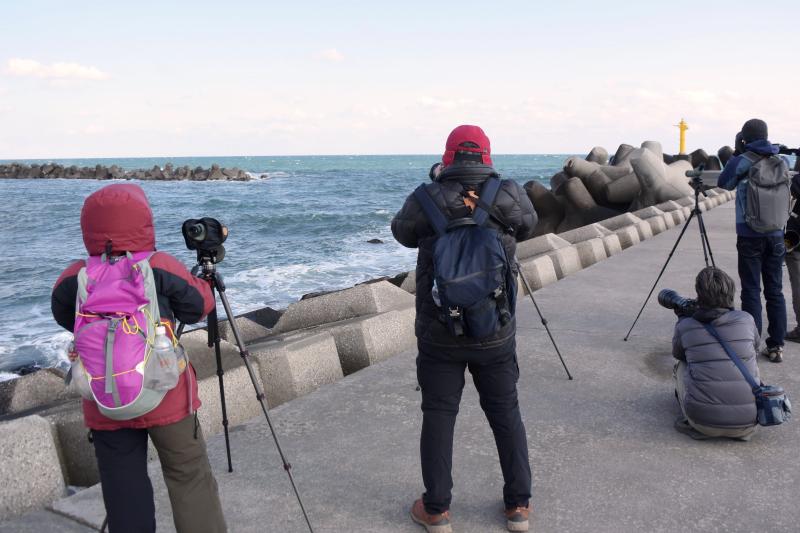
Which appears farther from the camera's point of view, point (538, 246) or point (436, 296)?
point (538, 246)

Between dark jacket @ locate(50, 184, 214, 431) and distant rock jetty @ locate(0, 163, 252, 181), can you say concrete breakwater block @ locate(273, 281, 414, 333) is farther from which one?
distant rock jetty @ locate(0, 163, 252, 181)

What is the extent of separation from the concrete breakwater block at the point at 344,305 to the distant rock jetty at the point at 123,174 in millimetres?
70740

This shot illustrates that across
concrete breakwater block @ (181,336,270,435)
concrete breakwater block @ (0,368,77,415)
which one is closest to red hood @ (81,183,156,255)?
concrete breakwater block @ (181,336,270,435)

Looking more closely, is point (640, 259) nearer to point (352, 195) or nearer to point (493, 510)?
point (493, 510)

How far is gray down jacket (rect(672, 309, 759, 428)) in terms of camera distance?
3615 mm

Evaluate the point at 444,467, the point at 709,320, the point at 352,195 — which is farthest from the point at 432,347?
the point at 352,195

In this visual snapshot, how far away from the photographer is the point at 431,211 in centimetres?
275

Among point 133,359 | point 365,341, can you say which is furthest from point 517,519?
point 365,341

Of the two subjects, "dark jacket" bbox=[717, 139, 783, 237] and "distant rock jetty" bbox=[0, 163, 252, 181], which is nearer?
"dark jacket" bbox=[717, 139, 783, 237]

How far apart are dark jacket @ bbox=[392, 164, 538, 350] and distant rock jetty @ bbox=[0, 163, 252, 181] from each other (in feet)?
246

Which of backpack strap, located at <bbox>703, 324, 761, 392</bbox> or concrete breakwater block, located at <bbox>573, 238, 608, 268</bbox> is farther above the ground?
backpack strap, located at <bbox>703, 324, 761, 392</bbox>

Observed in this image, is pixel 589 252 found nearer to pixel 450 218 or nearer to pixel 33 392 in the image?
pixel 33 392

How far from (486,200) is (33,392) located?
15.6ft

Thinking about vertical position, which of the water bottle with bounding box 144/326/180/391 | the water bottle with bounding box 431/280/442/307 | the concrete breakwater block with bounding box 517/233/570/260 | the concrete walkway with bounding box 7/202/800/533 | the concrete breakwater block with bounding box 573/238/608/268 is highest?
the water bottle with bounding box 431/280/442/307
